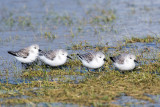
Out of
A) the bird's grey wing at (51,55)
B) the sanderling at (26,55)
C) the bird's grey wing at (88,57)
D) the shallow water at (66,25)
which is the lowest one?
the bird's grey wing at (88,57)

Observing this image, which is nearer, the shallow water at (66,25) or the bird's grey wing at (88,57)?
the bird's grey wing at (88,57)

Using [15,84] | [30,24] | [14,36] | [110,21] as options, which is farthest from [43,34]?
[15,84]

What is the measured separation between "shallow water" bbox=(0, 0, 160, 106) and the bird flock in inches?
23.3

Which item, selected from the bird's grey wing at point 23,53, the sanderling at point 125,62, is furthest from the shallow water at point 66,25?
the sanderling at point 125,62

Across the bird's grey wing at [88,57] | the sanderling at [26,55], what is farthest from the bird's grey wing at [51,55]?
the bird's grey wing at [88,57]

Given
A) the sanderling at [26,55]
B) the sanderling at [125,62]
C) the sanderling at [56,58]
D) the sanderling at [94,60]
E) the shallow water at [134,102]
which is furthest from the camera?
the sanderling at [26,55]

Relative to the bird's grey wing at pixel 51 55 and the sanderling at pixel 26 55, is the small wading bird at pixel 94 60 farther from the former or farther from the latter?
the sanderling at pixel 26 55

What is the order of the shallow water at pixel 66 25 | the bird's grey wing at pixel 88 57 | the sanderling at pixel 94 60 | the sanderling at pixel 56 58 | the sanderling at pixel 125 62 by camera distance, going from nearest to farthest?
the sanderling at pixel 125 62 → the sanderling at pixel 94 60 → the bird's grey wing at pixel 88 57 → the sanderling at pixel 56 58 → the shallow water at pixel 66 25

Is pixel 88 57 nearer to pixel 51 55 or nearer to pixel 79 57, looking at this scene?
pixel 79 57

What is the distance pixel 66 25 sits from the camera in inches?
862

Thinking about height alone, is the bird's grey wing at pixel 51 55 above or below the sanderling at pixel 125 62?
above

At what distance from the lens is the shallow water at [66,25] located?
16562 millimetres

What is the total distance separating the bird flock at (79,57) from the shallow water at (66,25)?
0.59m

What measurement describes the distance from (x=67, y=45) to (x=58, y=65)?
3.80 m
